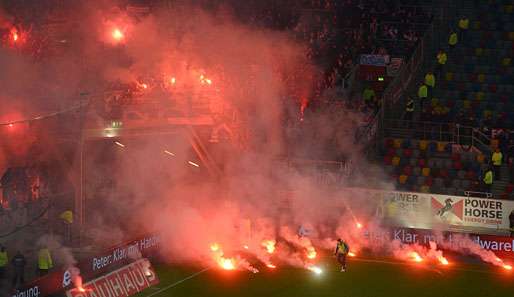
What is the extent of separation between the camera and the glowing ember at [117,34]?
63.7 ft

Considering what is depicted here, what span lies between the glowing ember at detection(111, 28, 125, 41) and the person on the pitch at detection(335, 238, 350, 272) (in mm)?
7646

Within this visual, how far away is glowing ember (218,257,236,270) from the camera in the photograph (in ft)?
53.6

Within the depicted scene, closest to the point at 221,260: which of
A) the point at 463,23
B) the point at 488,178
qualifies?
the point at 488,178

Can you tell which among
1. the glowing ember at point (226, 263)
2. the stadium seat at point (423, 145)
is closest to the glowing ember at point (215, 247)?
the glowing ember at point (226, 263)

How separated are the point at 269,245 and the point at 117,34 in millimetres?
6530

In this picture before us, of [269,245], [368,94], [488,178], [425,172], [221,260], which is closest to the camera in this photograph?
[221,260]

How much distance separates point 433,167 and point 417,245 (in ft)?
11.0

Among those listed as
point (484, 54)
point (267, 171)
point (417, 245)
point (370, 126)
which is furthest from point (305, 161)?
point (484, 54)

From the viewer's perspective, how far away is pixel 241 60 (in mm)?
19953

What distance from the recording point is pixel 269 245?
18.0 m

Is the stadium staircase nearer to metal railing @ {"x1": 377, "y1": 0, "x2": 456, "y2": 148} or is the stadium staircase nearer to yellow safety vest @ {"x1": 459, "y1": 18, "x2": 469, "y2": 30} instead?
metal railing @ {"x1": 377, "y1": 0, "x2": 456, "y2": 148}

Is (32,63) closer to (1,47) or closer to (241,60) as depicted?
(1,47)

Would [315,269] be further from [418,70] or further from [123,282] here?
[418,70]

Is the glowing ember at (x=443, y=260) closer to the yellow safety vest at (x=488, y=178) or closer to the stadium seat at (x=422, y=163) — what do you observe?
the yellow safety vest at (x=488, y=178)
